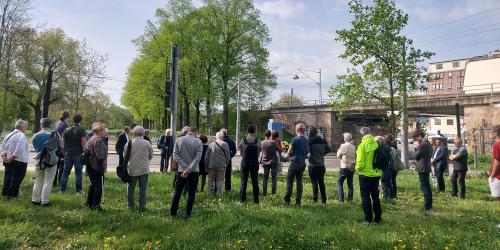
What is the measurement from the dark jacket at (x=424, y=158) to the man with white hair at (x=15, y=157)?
8.56m

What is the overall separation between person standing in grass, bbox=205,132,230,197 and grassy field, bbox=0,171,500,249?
67 cm

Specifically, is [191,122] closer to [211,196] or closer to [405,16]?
[405,16]

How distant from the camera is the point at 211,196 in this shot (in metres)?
A: 9.57

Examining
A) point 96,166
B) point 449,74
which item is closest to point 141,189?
point 96,166

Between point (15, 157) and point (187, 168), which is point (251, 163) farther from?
point (15, 157)

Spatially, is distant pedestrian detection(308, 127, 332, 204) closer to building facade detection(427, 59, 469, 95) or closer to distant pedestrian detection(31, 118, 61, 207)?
distant pedestrian detection(31, 118, 61, 207)

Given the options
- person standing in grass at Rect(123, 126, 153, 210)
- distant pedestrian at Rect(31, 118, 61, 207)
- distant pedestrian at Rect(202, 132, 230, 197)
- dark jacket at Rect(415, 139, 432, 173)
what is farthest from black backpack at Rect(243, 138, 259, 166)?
distant pedestrian at Rect(31, 118, 61, 207)

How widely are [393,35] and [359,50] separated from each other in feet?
5.22

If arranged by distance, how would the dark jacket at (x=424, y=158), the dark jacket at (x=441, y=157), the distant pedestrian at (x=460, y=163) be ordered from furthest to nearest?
the dark jacket at (x=441, y=157)
the distant pedestrian at (x=460, y=163)
the dark jacket at (x=424, y=158)

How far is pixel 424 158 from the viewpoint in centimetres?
895

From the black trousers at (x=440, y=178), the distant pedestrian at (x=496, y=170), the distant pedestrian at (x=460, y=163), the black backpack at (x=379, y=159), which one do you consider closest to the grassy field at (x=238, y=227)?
the distant pedestrian at (x=496, y=170)

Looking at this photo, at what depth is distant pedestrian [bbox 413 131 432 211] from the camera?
28.7ft

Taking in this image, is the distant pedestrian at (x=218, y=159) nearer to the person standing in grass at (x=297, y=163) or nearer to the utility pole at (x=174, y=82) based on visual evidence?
the person standing in grass at (x=297, y=163)

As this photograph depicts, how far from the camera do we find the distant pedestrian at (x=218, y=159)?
9453 mm
